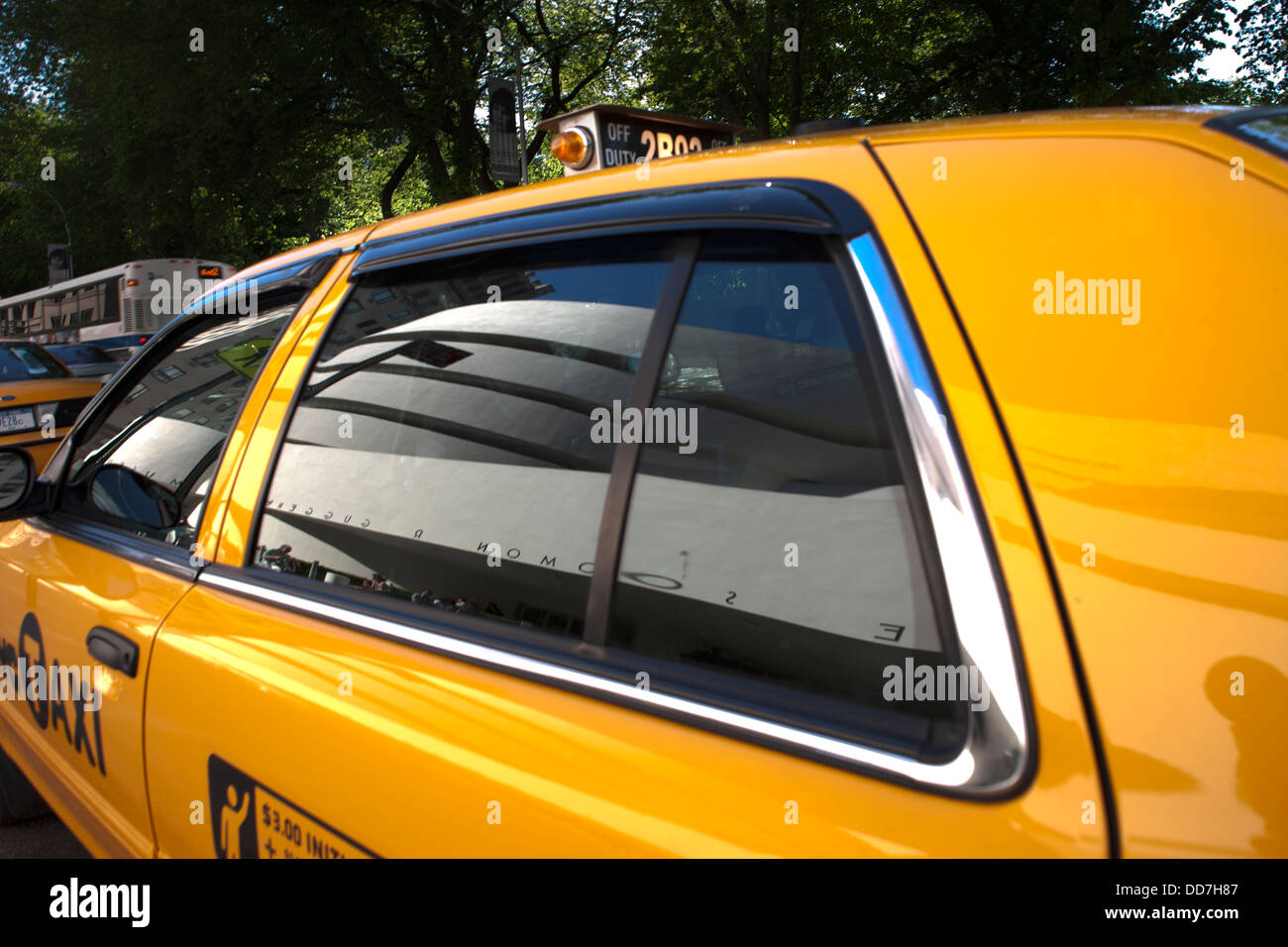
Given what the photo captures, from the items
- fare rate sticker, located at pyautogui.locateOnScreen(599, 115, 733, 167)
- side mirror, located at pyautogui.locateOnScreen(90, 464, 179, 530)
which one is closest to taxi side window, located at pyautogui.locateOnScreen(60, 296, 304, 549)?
side mirror, located at pyautogui.locateOnScreen(90, 464, 179, 530)

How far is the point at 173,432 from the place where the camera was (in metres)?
2.39

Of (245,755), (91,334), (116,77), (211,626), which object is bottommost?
(245,755)

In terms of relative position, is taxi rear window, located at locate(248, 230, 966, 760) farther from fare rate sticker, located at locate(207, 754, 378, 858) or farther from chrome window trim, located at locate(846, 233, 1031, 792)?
fare rate sticker, located at locate(207, 754, 378, 858)

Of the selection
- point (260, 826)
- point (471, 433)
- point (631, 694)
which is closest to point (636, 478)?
point (631, 694)

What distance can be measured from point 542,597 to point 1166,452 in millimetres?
866

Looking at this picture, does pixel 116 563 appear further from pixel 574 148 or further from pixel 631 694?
pixel 631 694

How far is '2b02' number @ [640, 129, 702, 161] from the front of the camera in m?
2.20

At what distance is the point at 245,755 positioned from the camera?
157 centimetres

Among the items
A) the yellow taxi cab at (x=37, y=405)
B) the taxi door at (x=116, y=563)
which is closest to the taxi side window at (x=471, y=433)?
the taxi door at (x=116, y=563)

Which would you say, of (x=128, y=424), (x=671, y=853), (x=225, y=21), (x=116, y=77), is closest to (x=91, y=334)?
(x=116, y=77)

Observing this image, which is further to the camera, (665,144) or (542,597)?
(665,144)

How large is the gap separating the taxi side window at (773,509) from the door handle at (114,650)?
3.96ft

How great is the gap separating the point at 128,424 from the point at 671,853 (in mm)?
2215
